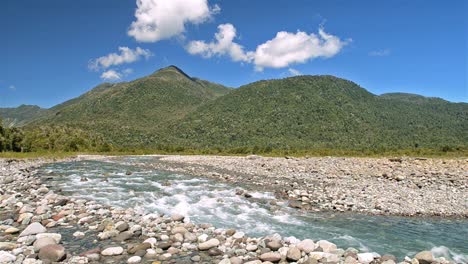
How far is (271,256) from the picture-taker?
880 centimetres

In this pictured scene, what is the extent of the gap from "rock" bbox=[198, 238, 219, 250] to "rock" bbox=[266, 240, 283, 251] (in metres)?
1.45

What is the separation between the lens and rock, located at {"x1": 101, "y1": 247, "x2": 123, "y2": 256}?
9.01 metres

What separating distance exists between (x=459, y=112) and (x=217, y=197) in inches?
6547

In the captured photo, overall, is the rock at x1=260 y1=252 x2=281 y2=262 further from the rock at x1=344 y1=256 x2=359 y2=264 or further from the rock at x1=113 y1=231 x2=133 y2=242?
the rock at x1=113 y1=231 x2=133 y2=242

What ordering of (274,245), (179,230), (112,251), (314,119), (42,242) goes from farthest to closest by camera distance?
(314,119), (179,230), (274,245), (42,242), (112,251)

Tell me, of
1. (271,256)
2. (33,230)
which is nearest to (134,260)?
(271,256)

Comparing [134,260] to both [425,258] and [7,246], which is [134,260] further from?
[425,258]

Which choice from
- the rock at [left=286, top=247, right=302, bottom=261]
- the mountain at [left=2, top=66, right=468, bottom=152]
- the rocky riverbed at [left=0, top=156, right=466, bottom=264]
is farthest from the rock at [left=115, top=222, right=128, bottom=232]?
the mountain at [left=2, top=66, right=468, bottom=152]

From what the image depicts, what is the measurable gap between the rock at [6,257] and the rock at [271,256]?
19.9 feet

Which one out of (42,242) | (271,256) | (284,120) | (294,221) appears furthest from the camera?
(284,120)

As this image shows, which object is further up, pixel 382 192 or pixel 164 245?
pixel 382 192

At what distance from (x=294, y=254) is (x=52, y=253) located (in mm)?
6030

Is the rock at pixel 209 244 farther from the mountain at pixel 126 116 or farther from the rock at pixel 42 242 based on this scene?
the mountain at pixel 126 116

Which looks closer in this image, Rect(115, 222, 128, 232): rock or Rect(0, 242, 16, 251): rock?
Rect(0, 242, 16, 251): rock
